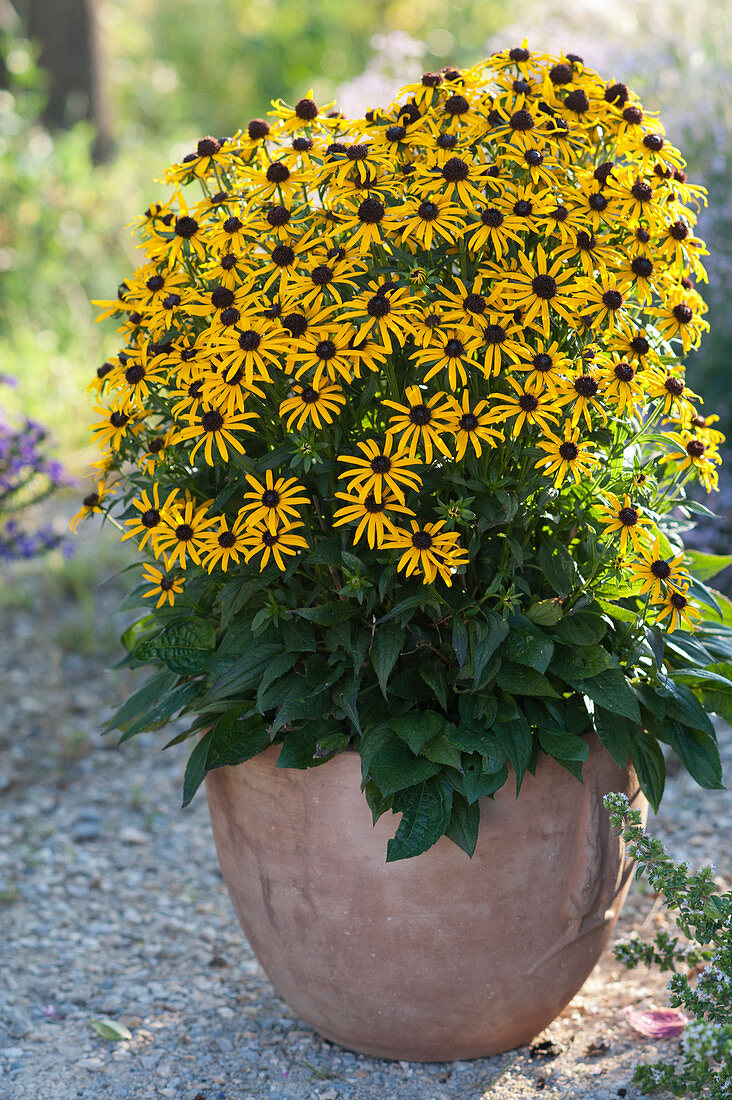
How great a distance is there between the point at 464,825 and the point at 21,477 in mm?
1998

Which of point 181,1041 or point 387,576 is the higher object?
point 387,576

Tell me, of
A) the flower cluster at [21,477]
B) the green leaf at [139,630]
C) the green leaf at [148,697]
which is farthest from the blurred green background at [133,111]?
the green leaf at [148,697]

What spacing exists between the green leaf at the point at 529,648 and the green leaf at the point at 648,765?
0.27 meters

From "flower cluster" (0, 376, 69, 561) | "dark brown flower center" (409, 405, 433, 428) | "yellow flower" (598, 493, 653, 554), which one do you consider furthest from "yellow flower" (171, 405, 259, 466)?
"flower cluster" (0, 376, 69, 561)

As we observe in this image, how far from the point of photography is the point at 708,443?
170 centimetres

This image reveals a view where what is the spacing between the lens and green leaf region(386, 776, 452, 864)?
5.13 ft

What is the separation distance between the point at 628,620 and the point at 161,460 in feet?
2.50

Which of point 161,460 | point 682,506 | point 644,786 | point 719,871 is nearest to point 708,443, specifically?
point 682,506

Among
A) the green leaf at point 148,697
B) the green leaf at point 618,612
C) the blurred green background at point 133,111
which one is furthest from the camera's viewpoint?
the blurred green background at point 133,111

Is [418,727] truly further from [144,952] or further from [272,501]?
[144,952]

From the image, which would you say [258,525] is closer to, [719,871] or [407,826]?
[407,826]

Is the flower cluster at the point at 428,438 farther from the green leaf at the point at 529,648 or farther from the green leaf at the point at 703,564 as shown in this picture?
the green leaf at the point at 703,564

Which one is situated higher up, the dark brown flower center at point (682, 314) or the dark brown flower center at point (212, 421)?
the dark brown flower center at point (682, 314)

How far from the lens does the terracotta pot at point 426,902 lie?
5.48ft
